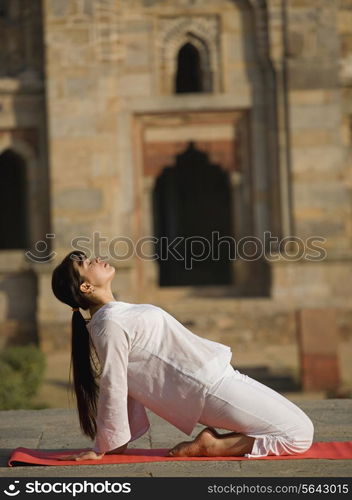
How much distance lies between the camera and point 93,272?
13.9 ft

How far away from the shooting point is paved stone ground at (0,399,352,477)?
3.96 m

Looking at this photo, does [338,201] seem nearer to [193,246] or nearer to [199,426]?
[193,246]

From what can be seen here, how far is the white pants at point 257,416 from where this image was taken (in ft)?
13.6

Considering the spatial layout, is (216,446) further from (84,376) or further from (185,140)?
(185,140)

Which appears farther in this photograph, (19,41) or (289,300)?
(19,41)

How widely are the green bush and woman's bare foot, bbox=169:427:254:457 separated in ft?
18.0

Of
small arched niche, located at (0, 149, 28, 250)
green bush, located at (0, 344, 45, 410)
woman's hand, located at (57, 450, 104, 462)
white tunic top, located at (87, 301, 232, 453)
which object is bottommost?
green bush, located at (0, 344, 45, 410)

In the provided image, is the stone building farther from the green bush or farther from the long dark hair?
the long dark hair

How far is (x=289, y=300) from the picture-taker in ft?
43.3

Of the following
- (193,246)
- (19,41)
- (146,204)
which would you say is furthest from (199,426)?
(193,246)

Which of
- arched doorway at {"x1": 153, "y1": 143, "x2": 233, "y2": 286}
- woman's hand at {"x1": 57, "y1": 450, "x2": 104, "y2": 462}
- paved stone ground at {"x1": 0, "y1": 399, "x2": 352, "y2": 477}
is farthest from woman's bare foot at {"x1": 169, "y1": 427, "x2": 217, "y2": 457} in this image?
arched doorway at {"x1": 153, "y1": 143, "x2": 233, "y2": 286}

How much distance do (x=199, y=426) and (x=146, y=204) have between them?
886cm

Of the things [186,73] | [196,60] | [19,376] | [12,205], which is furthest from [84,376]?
[12,205]

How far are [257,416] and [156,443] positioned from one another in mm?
932
